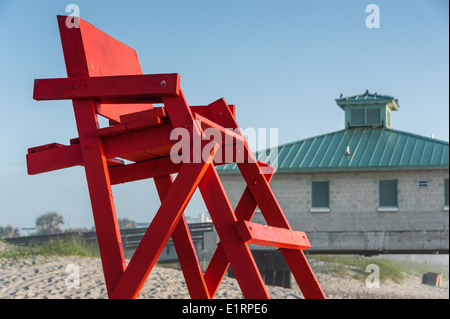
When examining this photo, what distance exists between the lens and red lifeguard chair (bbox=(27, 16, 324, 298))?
4500mm

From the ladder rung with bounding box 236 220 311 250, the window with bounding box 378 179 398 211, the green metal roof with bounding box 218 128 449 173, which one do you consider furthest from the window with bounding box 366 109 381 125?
the ladder rung with bounding box 236 220 311 250

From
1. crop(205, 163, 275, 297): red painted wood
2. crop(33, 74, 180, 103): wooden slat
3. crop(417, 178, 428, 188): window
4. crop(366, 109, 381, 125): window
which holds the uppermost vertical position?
crop(366, 109, 381, 125): window

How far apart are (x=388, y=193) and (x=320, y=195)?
90.3 inches

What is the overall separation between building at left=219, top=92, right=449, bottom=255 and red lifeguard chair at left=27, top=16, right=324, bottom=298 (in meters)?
18.6

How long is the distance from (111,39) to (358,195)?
1937 cm

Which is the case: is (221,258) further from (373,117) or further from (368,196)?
(373,117)

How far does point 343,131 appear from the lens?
2672cm

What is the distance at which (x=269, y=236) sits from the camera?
4770mm

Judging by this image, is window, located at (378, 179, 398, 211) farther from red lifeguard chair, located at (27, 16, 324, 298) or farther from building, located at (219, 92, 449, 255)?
red lifeguard chair, located at (27, 16, 324, 298)

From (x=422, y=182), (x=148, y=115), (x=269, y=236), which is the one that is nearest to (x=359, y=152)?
(x=422, y=182)

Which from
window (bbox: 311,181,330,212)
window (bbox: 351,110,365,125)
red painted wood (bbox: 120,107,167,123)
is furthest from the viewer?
window (bbox: 351,110,365,125)

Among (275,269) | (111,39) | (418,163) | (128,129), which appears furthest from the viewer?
(275,269)

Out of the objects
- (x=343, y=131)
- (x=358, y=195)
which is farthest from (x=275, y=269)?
(x=343, y=131)
